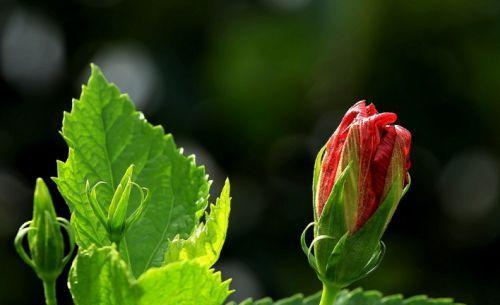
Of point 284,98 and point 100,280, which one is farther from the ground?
point 100,280

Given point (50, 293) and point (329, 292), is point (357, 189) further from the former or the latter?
point (50, 293)

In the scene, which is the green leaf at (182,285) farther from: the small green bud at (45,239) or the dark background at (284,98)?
the dark background at (284,98)

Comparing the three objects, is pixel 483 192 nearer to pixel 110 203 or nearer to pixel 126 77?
pixel 126 77

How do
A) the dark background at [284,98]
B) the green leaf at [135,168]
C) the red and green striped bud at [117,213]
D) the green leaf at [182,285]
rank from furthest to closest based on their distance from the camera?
the dark background at [284,98] → the green leaf at [135,168] → the red and green striped bud at [117,213] → the green leaf at [182,285]

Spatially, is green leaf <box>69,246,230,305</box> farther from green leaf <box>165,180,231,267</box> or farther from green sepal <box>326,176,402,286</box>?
green sepal <box>326,176,402,286</box>

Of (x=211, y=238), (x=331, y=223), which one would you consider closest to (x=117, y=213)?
(x=211, y=238)

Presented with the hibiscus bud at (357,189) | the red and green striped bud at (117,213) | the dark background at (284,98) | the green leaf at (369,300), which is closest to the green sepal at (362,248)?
the hibiscus bud at (357,189)

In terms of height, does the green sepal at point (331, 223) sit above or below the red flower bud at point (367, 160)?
below

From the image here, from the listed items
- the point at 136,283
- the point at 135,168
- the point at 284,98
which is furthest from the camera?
the point at 284,98
